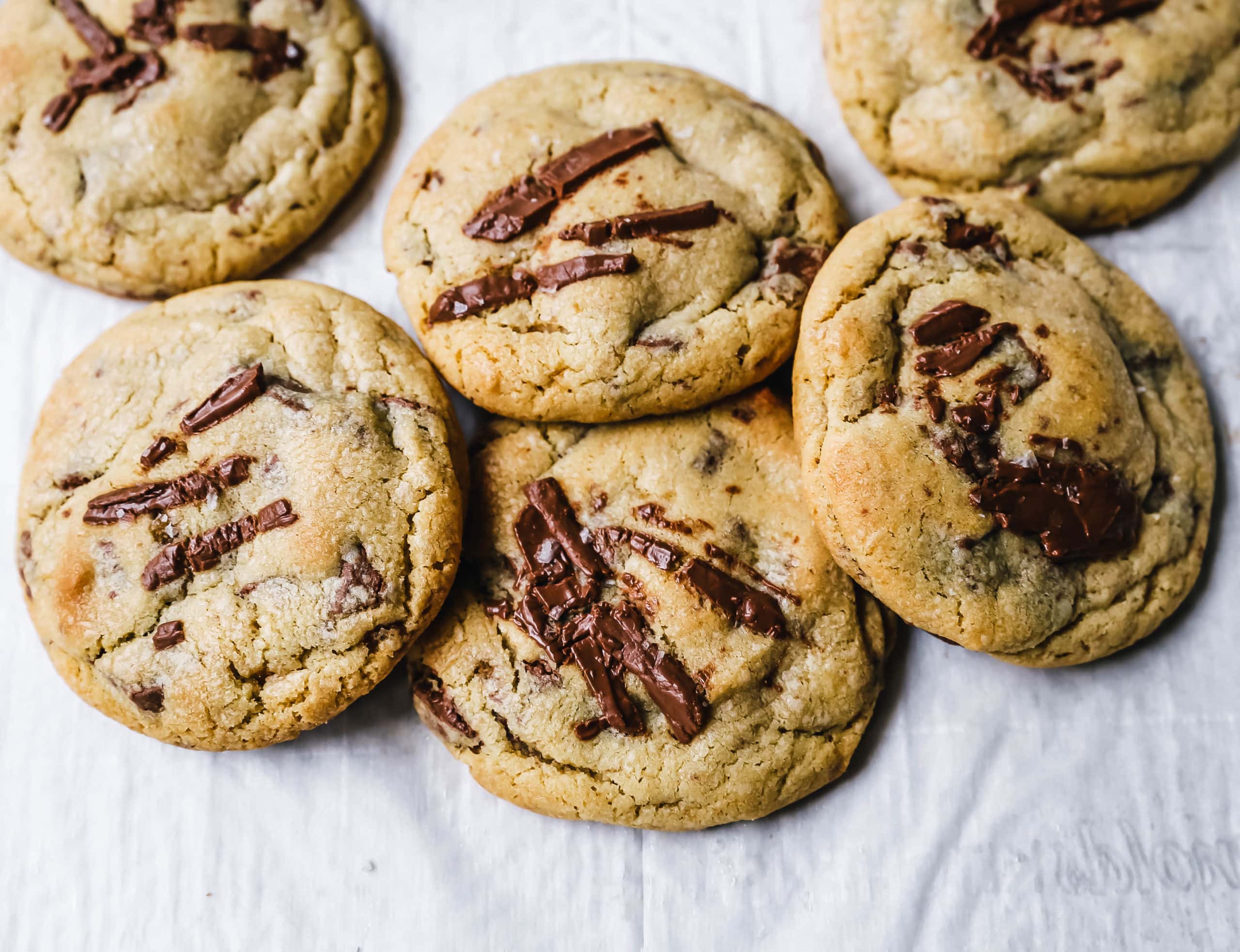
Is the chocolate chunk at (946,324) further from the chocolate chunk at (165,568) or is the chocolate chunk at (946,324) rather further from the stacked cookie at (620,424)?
the chocolate chunk at (165,568)

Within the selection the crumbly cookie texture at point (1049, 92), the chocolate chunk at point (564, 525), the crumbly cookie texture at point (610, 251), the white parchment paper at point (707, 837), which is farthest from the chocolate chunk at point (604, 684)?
the crumbly cookie texture at point (1049, 92)

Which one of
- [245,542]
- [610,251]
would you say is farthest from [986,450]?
[245,542]

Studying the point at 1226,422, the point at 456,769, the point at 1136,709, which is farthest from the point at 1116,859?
the point at 456,769

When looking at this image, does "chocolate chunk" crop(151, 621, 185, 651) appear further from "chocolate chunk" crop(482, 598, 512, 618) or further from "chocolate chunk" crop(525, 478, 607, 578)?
"chocolate chunk" crop(525, 478, 607, 578)

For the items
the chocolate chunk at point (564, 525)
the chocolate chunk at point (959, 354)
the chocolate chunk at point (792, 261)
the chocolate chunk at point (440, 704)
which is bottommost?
the chocolate chunk at point (440, 704)

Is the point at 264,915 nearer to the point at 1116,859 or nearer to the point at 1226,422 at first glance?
the point at 1116,859

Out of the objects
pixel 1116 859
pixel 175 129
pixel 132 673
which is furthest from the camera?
pixel 175 129

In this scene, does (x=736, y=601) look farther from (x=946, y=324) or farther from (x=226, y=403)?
(x=226, y=403)
